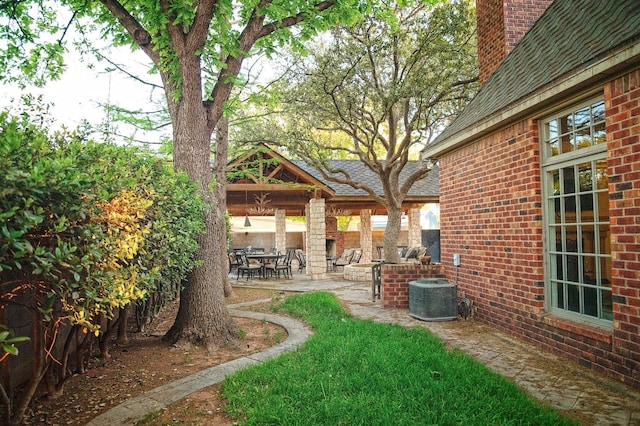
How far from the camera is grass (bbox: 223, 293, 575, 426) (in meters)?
3.08

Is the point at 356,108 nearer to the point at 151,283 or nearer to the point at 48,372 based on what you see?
the point at 151,283

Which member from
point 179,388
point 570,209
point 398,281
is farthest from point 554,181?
point 179,388

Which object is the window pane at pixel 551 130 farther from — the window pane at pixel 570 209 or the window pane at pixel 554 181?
the window pane at pixel 570 209

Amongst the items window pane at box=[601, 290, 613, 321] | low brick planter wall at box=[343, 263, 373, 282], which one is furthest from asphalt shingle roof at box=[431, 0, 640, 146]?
low brick planter wall at box=[343, 263, 373, 282]

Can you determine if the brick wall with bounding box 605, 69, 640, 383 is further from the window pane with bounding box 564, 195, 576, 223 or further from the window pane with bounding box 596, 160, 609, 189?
the window pane with bounding box 564, 195, 576, 223

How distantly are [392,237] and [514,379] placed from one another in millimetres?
9152

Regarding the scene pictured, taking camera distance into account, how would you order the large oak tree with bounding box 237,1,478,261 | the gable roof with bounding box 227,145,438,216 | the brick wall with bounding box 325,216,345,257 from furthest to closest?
1. the brick wall with bounding box 325,216,345,257
2. the gable roof with bounding box 227,145,438,216
3. the large oak tree with bounding box 237,1,478,261

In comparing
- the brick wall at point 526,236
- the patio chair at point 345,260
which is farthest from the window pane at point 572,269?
the patio chair at point 345,260

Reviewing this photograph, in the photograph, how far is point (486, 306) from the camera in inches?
249

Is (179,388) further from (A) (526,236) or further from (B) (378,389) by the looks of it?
(A) (526,236)

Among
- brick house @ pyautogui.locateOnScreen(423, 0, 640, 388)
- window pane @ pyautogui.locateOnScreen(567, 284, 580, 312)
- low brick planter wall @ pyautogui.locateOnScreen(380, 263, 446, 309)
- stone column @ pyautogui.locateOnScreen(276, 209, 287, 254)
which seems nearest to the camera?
brick house @ pyautogui.locateOnScreen(423, 0, 640, 388)

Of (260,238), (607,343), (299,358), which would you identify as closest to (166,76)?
(299,358)

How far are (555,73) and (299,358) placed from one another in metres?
4.42

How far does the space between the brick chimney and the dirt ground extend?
21.4 feet
